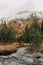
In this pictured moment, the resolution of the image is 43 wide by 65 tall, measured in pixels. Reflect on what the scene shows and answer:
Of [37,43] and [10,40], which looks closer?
[37,43]

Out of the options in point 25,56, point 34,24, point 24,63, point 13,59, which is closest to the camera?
point 24,63

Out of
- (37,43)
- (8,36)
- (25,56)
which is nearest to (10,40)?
(8,36)

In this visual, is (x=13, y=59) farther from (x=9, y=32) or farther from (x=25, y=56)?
(x=9, y=32)

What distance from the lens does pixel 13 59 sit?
4459 cm

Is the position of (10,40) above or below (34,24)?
below

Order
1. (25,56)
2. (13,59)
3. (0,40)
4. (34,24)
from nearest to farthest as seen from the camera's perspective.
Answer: (13,59)
(25,56)
(34,24)
(0,40)

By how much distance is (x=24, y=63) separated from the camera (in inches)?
1631

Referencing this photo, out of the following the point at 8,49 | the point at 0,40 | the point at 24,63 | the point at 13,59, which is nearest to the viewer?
the point at 24,63

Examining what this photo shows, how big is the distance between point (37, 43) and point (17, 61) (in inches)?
869

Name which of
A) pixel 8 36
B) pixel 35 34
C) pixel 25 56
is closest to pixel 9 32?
pixel 8 36

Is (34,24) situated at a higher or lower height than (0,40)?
higher

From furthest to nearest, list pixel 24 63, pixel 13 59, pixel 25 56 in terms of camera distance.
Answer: pixel 25 56, pixel 13 59, pixel 24 63

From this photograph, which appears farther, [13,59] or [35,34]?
[35,34]

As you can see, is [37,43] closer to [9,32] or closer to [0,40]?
[9,32]
